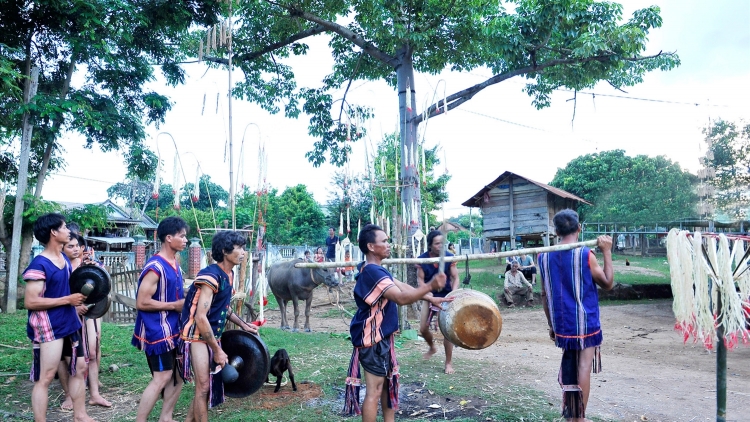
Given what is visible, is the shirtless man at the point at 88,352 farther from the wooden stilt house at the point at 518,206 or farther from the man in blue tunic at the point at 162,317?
the wooden stilt house at the point at 518,206

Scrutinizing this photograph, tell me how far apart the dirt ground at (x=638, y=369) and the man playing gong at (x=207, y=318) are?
3453 millimetres

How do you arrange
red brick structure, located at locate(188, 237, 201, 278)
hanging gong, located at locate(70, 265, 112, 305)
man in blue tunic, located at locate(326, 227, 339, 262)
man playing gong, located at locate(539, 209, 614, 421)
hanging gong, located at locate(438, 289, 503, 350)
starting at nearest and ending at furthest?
hanging gong, located at locate(438, 289, 503, 350), man playing gong, located at locate(539, 209, 614, 421), hanging gong, located at locate(70, 265, 112, 305), man in blue tunic, located at locate(326, 227, 339, 262), red brick structure, located at locate(188, 237, 201, 278)

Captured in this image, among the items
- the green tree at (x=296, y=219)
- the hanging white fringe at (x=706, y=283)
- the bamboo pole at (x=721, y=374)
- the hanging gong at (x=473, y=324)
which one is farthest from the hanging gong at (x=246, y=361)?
the green tree at (x=296, y=219)

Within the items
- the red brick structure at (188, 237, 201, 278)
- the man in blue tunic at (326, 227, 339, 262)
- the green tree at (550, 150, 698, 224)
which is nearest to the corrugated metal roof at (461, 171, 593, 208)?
the green tree at (550, 150, 698, 224)

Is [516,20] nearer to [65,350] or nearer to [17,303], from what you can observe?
[65,350]

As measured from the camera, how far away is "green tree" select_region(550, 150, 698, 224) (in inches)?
839

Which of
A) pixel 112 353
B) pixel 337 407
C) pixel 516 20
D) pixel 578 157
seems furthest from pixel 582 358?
pixel 578 157

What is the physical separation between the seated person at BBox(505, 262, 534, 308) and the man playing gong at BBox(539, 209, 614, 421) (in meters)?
11.0

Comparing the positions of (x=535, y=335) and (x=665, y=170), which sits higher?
(x=665, y=170)

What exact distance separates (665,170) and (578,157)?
39.1 feet

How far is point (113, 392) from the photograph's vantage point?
5.75 metres

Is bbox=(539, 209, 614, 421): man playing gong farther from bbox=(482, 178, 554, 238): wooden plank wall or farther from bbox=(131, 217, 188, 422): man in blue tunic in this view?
bbox=(482, 178, 554, 238): wooden plank wall

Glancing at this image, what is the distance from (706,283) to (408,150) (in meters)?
8.08

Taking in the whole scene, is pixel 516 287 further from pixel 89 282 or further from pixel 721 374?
pixel 89 282
